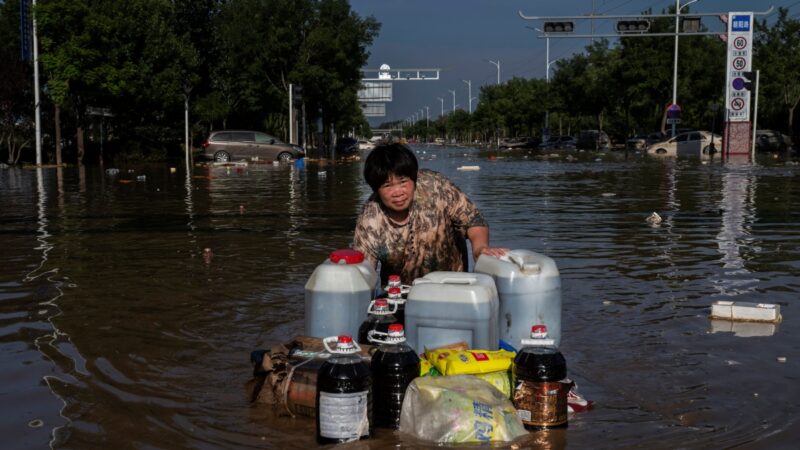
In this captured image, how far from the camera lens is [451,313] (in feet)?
14.9

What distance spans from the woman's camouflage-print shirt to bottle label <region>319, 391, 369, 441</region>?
1441mm

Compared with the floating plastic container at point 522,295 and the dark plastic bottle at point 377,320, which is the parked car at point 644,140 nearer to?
the floating plastic container at point 522,295

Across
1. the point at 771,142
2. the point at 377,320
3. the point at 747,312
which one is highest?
the point at 771,142

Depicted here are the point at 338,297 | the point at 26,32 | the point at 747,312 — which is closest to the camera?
the point at 338,297

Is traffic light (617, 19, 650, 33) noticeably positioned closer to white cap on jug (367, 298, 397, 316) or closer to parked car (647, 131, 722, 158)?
parked car (647, 131, 722, 158)

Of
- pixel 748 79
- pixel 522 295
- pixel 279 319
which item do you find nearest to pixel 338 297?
pixel 522 295

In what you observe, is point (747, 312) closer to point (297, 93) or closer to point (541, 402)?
point (541, 402)

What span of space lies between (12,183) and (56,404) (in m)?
21.9

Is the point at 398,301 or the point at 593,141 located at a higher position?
the point at 593,141

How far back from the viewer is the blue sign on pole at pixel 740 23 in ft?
133

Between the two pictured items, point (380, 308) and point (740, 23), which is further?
point (740, 23)

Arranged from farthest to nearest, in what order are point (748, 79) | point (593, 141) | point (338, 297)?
point (593, 141), point (748, 79), point (338, 297)

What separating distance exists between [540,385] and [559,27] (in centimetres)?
4273

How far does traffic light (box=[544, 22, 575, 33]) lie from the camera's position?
44719 mm
